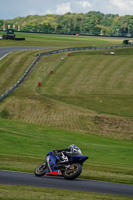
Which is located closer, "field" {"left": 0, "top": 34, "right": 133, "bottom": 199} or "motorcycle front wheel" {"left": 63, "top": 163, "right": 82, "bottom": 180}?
"motorcycle front wheel" {"left": 63, "top": 163, "right": 82, "bottom": 180}

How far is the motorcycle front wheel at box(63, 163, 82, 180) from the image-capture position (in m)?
17.5

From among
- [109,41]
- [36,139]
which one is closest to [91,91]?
[36,139]

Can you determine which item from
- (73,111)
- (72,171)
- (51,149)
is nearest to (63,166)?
(72,171)

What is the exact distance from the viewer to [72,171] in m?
17.8

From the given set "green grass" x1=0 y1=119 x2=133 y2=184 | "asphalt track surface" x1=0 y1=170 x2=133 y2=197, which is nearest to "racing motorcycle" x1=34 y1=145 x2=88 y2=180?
"asphalt track surface" x1=0 y1=170 x2=133 y2=197

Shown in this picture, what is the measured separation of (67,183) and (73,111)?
111ft

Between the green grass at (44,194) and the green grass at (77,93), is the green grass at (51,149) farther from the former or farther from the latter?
the green grass at (77,93)

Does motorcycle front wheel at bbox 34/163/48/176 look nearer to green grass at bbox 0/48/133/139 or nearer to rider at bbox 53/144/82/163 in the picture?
rider at bbox 53/144/82/163

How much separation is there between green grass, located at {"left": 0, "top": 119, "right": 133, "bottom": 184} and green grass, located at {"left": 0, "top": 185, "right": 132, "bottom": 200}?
122 inches

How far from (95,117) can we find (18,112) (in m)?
9.31

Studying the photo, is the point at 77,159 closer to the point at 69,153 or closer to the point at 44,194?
the point at 69,153

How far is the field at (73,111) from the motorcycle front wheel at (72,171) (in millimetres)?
1288

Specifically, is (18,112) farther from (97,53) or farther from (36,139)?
(97,53)

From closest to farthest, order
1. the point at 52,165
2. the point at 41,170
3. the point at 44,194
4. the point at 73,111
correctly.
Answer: the point at 44,194
the point at 52,165
the point at 41,170
the point at 73,111
